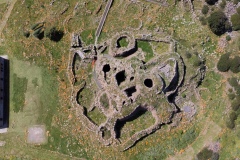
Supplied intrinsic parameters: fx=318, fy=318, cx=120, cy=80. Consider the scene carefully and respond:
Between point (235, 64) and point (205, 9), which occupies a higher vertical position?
point (205, 9)

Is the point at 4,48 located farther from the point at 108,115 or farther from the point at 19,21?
the point at 108,115

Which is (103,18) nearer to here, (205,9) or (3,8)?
(205,9)

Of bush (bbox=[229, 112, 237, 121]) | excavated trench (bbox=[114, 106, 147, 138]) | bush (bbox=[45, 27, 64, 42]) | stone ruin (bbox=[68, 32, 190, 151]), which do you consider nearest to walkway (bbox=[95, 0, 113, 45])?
stone ruin (bbox=[68, 32, 190, 151])

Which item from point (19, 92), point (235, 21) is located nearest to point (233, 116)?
point (235, 21)

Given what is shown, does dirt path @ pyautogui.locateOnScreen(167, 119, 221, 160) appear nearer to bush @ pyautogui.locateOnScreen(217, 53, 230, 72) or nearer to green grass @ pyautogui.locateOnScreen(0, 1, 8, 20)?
bush @ pyautogui.locateOnScreen(217, 53, 230, 72)

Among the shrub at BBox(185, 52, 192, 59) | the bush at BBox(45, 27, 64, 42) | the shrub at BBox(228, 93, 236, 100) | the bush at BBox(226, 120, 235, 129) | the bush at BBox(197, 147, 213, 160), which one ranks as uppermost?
the bush at BBox(45, 27, 64, 42)

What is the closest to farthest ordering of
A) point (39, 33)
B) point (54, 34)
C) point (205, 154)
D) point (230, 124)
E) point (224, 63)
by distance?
point (230, 124)
point (205, 154)
point (224, 63)
point (54, 34)
point (39, 33)

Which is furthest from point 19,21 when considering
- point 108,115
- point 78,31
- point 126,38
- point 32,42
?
point 108,115
